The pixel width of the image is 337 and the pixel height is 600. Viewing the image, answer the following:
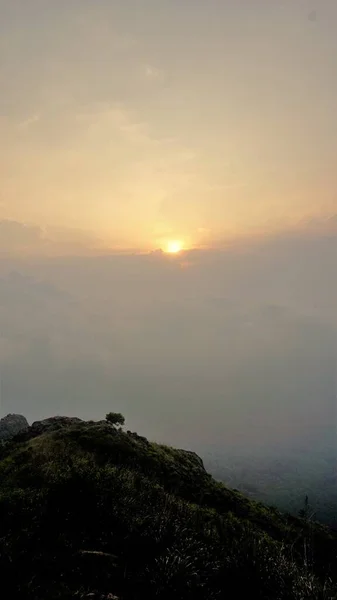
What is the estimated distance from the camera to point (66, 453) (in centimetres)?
2389

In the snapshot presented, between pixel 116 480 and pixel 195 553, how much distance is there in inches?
368

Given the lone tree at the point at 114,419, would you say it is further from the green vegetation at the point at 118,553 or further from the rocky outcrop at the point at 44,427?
the green vegetation at the point at 118,553

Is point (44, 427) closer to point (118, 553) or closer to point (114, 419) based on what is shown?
point (114, 419)

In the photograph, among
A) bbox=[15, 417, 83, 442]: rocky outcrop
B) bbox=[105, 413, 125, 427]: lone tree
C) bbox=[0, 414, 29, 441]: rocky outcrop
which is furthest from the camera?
bbox=[0, 414, 29, 441]: rocky outcrop

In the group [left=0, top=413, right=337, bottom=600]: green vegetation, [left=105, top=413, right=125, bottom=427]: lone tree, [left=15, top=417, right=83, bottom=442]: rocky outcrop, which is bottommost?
[left=0, top=413, right=337, bottom=600]: green vegetation

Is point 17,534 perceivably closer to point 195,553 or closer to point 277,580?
point 195,553

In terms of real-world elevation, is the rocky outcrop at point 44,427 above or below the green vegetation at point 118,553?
above

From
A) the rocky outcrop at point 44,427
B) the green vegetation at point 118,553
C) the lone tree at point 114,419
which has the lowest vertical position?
the green vegetation at point 118,553

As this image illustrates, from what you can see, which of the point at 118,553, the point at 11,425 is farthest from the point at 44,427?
the point at 118,553

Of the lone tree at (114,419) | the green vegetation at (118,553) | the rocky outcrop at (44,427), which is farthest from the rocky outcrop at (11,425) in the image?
the green vegetation at (118,553)

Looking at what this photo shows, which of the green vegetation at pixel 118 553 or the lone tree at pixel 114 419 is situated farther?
the lone tree at pixel 114 419

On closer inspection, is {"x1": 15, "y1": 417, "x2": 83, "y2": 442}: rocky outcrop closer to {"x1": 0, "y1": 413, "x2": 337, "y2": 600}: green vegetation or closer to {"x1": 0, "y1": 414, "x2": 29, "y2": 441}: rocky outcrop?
{"x1": 0, "y1": 413, "x2": 337, "y2": 600}: green vegetation

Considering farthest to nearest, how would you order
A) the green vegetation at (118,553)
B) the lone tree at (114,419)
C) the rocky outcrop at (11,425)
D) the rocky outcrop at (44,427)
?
1. the rocky outcrop at (11,425)
2. the lone tree at (114,419)
3. the rocky outcrop at (44,427)
4. the green vegetation at (118,553)

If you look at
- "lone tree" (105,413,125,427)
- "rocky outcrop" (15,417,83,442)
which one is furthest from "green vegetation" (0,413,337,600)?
"lone tree" (105,413,125,427)
